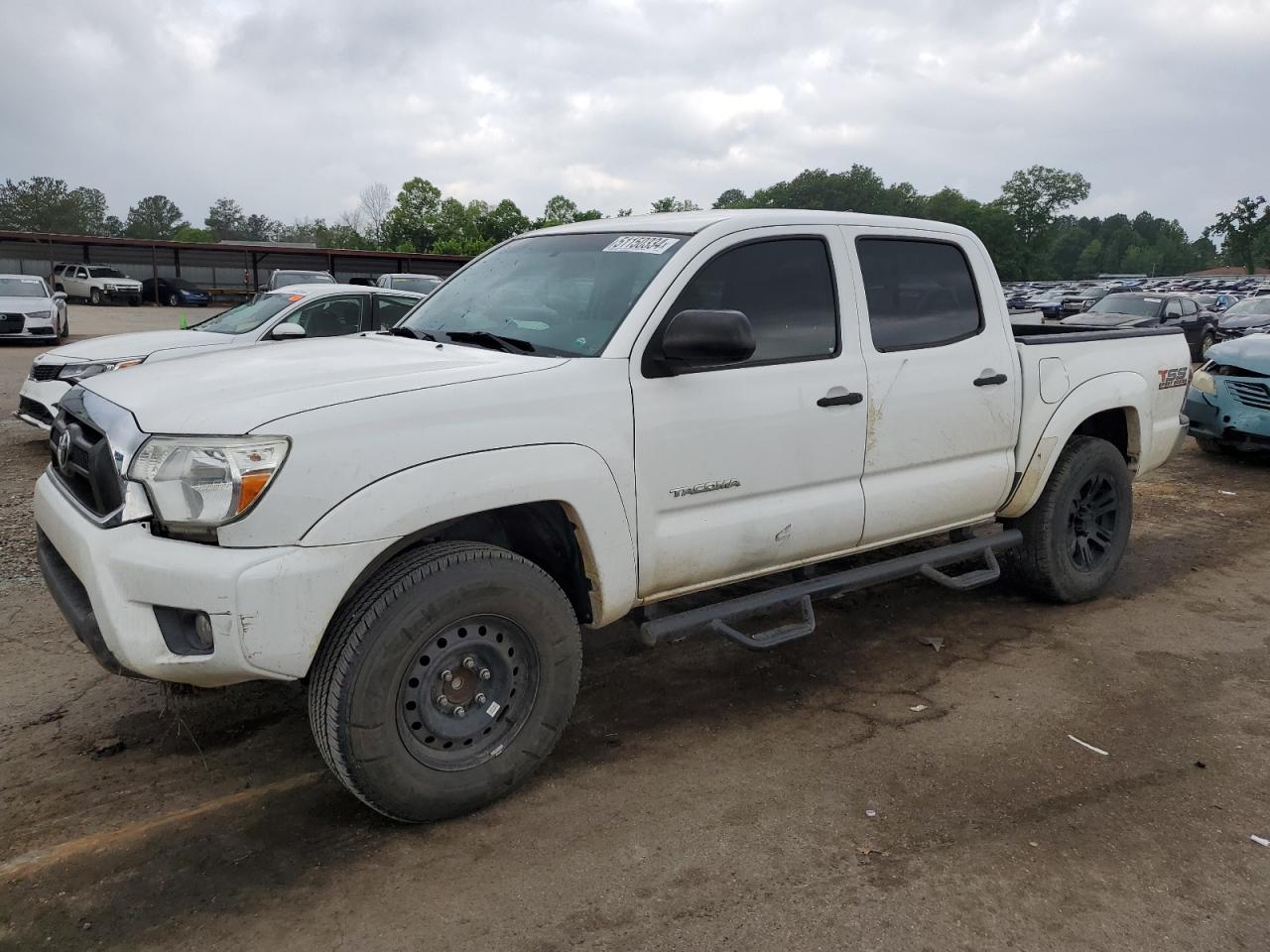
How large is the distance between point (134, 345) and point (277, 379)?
6801 millimetres

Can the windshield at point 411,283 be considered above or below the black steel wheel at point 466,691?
above

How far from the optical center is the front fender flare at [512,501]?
2.80 metres

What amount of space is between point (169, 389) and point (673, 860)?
2146mm

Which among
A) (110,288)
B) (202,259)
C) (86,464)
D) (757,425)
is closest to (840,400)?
(757,425)

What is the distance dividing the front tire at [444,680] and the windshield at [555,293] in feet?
3.03

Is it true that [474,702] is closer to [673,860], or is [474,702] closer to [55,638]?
[673,860]

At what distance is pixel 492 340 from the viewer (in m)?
3.70

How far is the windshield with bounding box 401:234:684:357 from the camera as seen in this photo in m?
3.58

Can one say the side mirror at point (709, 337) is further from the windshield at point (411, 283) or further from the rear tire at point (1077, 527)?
the windshield at point (411, 283)

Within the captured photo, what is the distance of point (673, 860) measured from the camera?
116 inches

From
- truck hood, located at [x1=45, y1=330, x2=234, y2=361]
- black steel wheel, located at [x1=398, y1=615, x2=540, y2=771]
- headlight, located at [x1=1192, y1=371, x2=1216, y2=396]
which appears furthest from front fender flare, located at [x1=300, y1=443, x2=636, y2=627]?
headlight, located at [x1=1192, y1=371, x2=1216, y2=396]

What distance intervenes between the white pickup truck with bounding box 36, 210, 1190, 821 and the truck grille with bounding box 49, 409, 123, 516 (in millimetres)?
16

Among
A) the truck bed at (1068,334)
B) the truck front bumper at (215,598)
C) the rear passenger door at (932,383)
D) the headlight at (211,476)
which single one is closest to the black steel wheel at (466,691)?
the truck front bumper at (215,598)

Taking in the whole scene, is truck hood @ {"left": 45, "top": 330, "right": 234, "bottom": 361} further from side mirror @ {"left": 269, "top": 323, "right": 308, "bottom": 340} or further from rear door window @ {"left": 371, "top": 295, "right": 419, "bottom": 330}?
rear door window @ {"left": 371, "top": 295, "right": 419, "bottom": 330}
